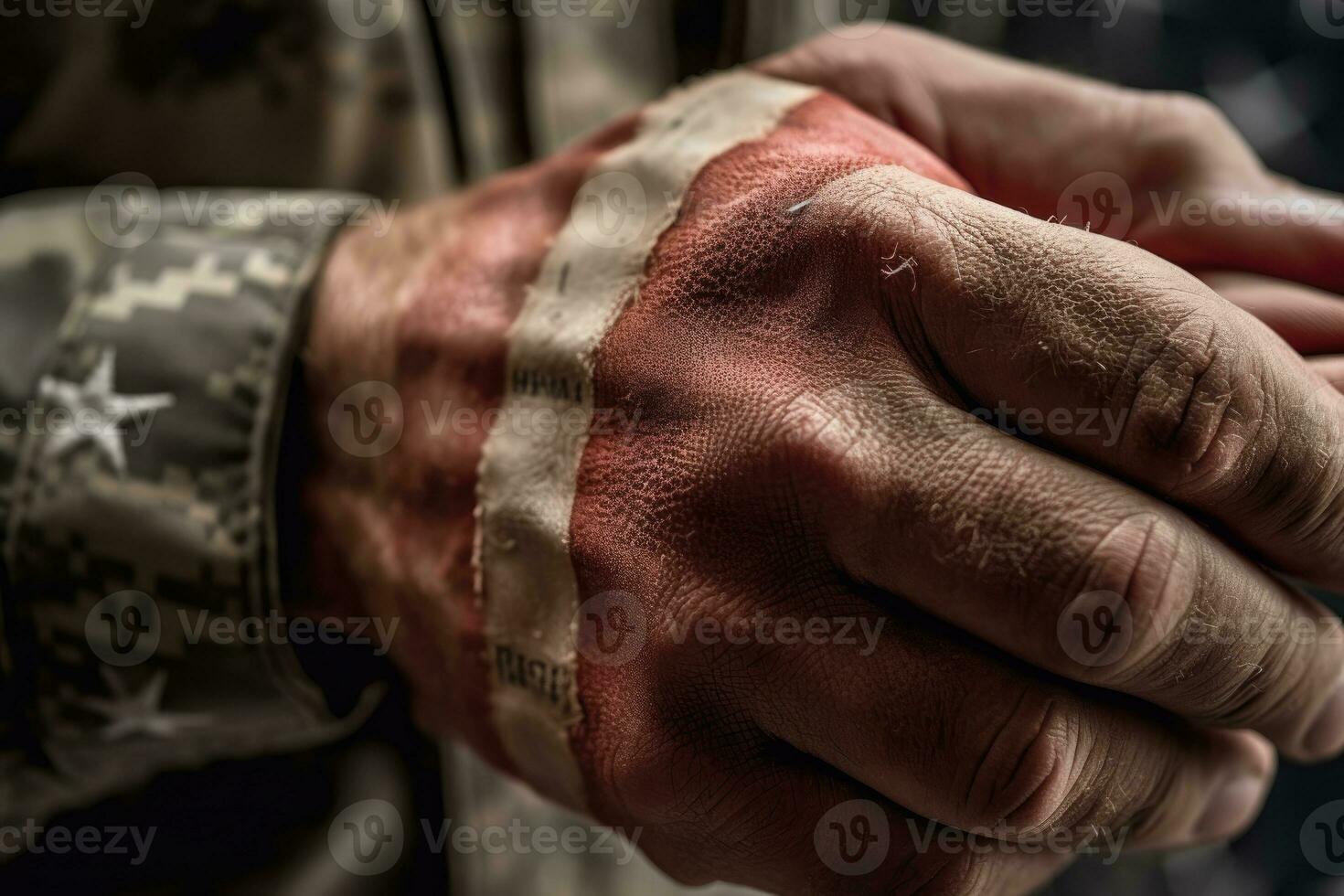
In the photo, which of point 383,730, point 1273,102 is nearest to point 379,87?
point 383,730

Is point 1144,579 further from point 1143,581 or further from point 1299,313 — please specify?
point 1299,313

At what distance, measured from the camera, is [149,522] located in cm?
64

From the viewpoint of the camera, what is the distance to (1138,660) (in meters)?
0.41

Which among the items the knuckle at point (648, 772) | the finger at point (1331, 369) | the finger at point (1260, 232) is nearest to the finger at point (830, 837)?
the knuckle at point (648, 772)

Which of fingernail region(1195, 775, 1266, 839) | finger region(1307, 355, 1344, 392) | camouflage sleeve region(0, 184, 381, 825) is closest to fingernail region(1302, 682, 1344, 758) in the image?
fingernail region(1195, 775, 1266, 839)

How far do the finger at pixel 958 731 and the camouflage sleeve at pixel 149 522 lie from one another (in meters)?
0.39

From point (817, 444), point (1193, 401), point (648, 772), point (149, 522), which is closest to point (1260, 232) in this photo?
point (1193, 401)

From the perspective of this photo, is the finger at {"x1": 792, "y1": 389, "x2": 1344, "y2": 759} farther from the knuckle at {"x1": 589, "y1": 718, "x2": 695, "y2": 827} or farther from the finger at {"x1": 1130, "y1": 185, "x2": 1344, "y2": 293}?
the finger at {"x1": 1130, "y1": 185, "x2": 1344, "y2": 293}

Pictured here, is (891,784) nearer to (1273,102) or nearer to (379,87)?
(379,87)

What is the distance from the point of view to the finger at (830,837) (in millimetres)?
459

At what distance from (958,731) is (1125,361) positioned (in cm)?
18

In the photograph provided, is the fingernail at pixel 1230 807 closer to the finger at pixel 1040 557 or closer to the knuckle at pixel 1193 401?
the finger at pixel 1040 557

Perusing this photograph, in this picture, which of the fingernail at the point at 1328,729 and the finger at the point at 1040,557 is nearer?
the finger at the point at 1040,557

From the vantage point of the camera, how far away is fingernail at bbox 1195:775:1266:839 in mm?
535
